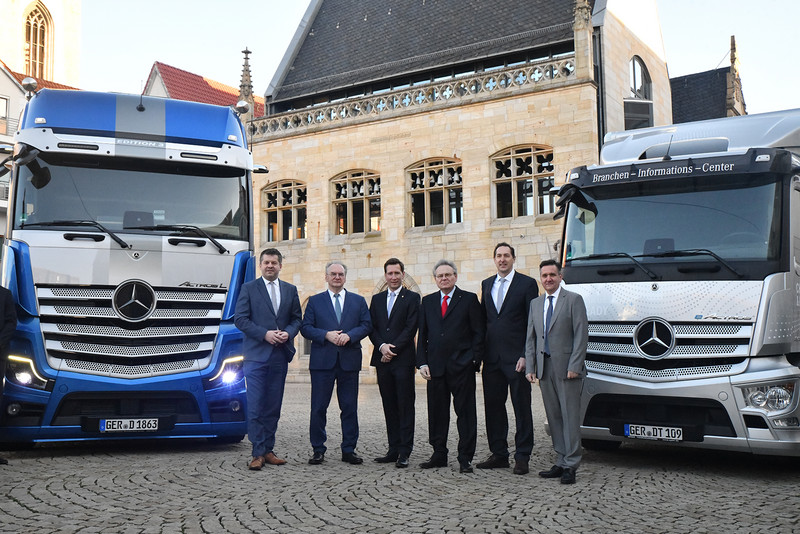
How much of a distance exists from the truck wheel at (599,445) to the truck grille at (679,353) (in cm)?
140

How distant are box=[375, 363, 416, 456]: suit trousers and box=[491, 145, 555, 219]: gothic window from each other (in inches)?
554

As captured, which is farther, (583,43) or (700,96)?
(700,96)

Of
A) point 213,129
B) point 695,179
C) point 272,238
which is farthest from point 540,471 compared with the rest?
point 272,238

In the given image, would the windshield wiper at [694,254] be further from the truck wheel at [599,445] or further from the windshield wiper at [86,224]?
the windshield wiper at [86,224]

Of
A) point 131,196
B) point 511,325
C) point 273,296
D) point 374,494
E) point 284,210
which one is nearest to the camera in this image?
point 374,494

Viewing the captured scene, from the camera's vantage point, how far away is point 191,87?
37.0 metres

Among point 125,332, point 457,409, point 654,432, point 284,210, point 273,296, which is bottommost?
point 654,432

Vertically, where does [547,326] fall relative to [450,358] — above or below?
above

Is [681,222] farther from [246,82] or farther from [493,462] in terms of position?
[246,82]

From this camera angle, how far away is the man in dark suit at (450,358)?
25.5 feet

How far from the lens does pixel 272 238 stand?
87.5ft

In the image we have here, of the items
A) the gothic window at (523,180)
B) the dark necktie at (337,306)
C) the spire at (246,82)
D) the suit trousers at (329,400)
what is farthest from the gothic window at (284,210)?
the suit trousers at (329,400)

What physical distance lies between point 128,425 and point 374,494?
2.96 m

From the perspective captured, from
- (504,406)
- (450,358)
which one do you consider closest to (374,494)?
(450,358)
